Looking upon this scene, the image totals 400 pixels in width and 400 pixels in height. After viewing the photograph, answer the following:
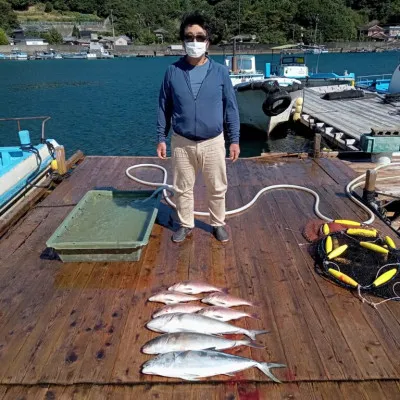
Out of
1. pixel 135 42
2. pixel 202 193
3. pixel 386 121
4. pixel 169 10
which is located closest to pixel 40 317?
pixel 202 193

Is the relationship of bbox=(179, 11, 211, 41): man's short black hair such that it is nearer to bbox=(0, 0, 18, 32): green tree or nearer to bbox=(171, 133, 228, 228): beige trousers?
bbox=(171, 133, 228, 228): beige trousers

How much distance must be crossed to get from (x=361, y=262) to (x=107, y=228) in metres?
2.49

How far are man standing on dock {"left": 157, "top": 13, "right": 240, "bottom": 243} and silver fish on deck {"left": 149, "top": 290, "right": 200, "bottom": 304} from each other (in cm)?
110

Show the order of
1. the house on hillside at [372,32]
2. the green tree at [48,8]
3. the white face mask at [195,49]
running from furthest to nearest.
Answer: the green tree at [48,8] → the house on hillside at [372,32] → the white face mask at [195,49]

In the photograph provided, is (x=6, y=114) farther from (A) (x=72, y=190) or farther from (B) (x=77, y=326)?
(B) (x=77, y=326)

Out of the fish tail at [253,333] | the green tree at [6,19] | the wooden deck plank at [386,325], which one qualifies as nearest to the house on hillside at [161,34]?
the green tree at [6,19]

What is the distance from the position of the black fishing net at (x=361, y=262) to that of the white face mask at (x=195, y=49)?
206 centimetres

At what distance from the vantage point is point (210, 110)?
3.33 m

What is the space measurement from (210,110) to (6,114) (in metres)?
25.8

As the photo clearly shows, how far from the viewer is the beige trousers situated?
11.5 feet

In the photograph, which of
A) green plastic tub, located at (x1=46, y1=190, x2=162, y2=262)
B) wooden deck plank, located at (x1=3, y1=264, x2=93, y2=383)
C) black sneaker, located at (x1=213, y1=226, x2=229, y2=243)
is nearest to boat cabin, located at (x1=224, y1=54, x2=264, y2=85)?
green plastic tub, located at (x1=46, y1=190, x2=162, y2=262)

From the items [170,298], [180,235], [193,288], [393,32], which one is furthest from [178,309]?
[393,32]

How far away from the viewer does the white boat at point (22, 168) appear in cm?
654

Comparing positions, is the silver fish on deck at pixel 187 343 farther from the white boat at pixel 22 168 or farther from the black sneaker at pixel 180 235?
the white boat at pixel 22 168
